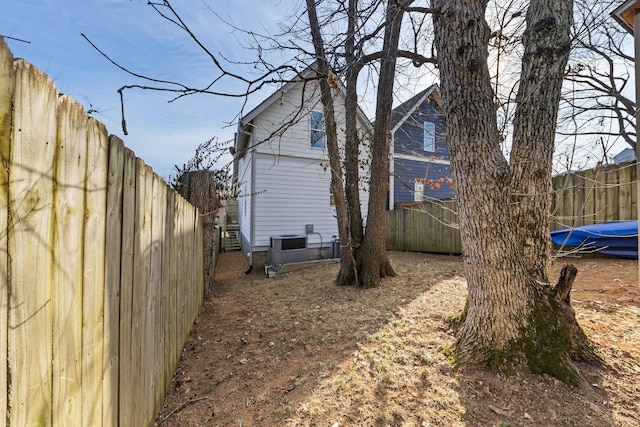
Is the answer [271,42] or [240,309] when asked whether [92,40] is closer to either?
[271,42]

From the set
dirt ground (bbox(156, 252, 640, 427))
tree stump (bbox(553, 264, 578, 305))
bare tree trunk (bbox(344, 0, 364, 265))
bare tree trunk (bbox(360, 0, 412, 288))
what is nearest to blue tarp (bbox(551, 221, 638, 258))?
dirt ground (bbox(156, 252, 640, 427))

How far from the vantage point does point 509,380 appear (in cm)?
217

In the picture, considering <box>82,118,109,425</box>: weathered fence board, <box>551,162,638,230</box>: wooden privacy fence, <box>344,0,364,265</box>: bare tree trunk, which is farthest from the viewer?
<box>344,0,364,265</box>: bare tree trunk

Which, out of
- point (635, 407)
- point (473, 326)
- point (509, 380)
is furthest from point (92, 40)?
point (635, 407)

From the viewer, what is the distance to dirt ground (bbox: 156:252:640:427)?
1.95 meters

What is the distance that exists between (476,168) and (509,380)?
1651mm

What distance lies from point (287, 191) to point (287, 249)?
2000mm

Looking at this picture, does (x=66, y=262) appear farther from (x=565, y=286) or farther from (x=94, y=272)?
(x=565, y=286)

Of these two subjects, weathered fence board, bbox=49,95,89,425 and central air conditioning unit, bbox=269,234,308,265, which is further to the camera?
central air conditioning unit, bbox=269,234,308,265

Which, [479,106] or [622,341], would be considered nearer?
[479,106]

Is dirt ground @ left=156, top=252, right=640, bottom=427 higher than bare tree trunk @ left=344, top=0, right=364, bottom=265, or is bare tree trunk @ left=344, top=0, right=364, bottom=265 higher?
bare tree trunk @ left=344, top=0, right=364, bottom=265

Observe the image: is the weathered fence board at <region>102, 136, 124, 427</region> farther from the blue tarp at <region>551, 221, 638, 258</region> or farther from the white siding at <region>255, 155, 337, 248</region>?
the white siding at <region>255, 155, 337, 248</region>

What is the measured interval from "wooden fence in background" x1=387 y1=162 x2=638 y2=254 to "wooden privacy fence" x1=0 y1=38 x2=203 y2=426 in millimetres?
2464

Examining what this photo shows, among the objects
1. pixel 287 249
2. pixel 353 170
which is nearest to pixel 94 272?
pixel 353 170
